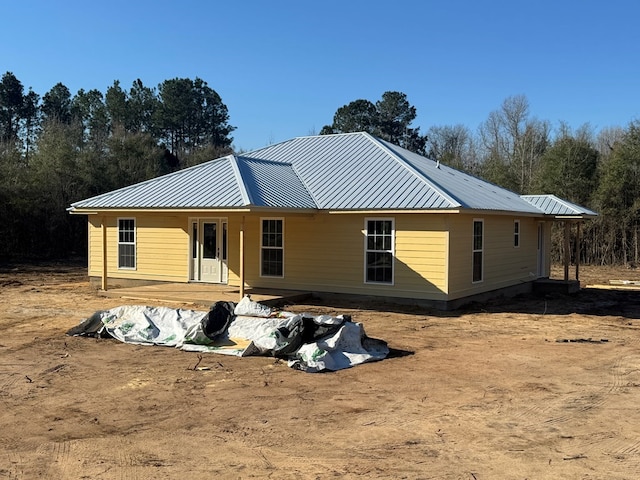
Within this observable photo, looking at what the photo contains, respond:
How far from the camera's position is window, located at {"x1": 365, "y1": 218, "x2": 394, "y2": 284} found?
14.8 metres

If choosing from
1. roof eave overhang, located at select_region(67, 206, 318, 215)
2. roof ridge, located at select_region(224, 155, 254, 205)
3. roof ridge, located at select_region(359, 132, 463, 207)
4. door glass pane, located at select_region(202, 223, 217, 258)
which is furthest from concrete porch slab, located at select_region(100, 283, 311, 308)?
roof ridge, located at select_region(359, 132, 463, 207)

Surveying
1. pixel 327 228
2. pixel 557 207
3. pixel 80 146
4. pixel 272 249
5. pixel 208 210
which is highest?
pixel 80 146

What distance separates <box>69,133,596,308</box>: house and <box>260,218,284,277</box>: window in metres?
0.03

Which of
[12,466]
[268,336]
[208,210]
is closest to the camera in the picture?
[12,466]

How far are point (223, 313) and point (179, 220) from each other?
770cm

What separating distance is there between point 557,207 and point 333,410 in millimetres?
15657

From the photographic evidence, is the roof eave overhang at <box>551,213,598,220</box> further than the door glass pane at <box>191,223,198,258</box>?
Yes

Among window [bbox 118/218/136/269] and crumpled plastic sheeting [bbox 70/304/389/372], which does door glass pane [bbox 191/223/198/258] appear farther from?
crumpled plastic sheeting [bbox 70/304/389/372]

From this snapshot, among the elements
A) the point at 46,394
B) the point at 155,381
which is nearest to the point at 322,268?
the point at 155,381

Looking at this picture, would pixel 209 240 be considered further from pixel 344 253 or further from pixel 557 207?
pixel 557 207

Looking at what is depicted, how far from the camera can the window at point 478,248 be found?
15500 mm

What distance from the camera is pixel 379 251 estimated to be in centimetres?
1488

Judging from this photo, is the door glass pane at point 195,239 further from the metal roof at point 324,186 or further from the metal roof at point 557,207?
the metal roof at point 557,207

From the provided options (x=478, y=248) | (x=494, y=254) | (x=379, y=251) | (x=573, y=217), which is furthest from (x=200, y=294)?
(x=573, y=217)
